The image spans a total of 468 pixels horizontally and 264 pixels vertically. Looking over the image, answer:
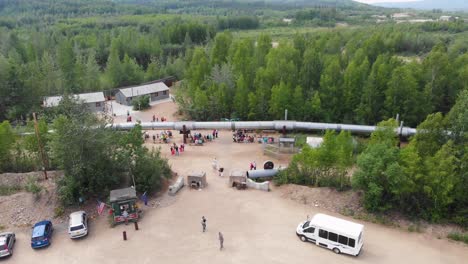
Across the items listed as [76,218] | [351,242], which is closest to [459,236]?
[351,242]

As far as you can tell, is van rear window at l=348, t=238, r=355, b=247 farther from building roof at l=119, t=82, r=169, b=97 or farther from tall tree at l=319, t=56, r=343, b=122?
building roof at l=119, t=82, r=169, b=97

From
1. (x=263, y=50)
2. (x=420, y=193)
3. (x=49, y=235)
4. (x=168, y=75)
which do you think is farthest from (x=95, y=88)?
(x=420, y=193)

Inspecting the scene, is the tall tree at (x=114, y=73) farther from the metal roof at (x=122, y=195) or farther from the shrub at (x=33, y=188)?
the metal roof at (x=122, y=195)

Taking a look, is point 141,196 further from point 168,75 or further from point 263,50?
point 168,75

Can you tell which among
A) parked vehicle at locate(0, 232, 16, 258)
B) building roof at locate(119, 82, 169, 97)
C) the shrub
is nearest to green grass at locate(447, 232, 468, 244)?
parked vehicle at locate(0, 232, 16, 258)

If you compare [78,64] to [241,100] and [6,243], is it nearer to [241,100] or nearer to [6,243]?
[241,100]

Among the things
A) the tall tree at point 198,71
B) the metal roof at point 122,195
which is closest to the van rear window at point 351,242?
the metal roof at point 122,195
